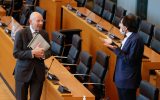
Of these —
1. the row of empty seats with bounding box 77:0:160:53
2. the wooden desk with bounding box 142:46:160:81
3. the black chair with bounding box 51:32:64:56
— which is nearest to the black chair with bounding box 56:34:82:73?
the black chair with bounding box 51:32:64:56

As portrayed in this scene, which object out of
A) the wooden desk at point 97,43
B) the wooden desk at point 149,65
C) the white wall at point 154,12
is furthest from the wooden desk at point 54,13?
the wooden desk at point 149,65

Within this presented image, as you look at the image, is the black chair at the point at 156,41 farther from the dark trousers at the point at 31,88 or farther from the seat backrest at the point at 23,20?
the seat backrest at the point at 23,20

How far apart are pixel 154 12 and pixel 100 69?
14.2 feet

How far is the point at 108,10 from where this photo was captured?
35.6ft

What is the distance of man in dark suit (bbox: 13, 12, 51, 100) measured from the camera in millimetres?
6230

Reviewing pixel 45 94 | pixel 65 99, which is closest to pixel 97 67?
pixel 45 94

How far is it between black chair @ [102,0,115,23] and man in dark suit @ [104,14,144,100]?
170 inches

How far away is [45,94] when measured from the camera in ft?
22.9

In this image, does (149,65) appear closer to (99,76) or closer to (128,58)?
(99,76)

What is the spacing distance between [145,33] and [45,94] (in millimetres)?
2910

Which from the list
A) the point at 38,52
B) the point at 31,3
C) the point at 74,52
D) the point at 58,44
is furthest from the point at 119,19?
the point at 38,52

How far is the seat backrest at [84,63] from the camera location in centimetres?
764

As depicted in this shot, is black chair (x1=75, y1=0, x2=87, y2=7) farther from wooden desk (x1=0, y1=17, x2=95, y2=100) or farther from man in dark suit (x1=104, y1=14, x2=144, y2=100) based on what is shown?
man in dark suit (x1=104, y1=14, x2=144, y2=100)

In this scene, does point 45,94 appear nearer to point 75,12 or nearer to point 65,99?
point 65,99
